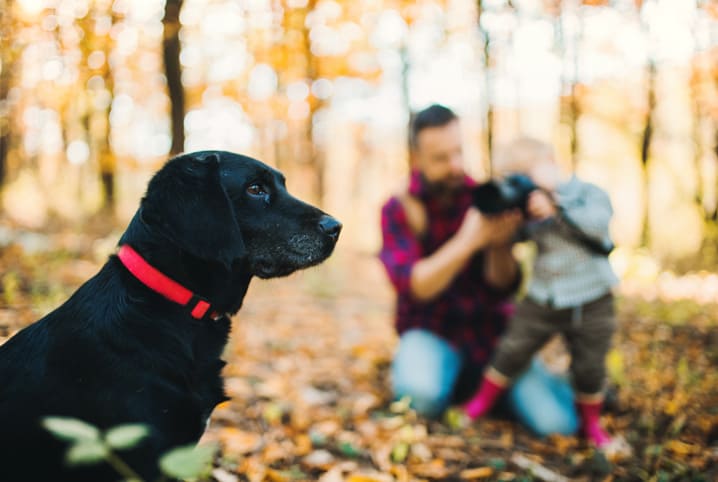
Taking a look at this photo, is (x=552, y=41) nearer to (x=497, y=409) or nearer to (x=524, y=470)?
(x=497, y=409)

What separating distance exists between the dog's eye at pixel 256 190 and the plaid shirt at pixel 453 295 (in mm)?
1707

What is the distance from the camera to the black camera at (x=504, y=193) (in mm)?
2988

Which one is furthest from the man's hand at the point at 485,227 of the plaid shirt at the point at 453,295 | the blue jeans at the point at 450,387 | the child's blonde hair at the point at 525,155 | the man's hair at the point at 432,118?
the blue jeans at the point at 450,387

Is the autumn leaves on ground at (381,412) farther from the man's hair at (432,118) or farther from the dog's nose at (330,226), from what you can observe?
the man's hair at (432,118)

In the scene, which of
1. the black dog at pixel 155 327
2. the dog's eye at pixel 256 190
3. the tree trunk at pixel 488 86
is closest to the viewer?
the black dog at pixel 155 327

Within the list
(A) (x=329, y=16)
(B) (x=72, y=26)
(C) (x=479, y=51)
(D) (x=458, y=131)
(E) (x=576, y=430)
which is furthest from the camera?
(C) (x=479, y=51)

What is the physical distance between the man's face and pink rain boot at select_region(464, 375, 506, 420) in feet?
4.74

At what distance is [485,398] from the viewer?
3.37 m

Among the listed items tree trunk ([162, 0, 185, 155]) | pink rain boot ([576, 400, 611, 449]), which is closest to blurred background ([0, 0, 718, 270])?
tree trunk ([162, 0, 185, 155])

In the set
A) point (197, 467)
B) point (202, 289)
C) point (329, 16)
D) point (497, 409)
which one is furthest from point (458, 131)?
point (329, 16)

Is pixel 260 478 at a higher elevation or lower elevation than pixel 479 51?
lower

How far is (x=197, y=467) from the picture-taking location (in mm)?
962

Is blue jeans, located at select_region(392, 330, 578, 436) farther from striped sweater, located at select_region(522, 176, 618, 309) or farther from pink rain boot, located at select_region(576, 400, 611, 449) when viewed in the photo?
striped sweater, located at select_region(522, 176, 618, 309)

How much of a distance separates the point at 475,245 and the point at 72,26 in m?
5.82
